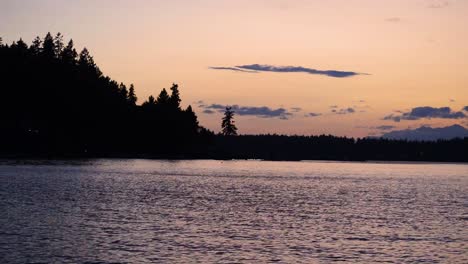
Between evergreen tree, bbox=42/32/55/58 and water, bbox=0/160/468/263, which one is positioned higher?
evergreen tree, bbox=42/32/55/58

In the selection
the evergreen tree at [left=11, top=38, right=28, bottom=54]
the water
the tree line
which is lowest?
the water

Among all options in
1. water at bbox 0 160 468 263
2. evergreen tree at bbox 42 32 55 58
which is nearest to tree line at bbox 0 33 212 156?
evergreen tree at bbox 42 32 55 58

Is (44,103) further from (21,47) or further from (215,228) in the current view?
(215,228)

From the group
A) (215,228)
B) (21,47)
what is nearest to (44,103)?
(21,47)

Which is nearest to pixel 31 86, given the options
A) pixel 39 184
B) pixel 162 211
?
pixel 39 184

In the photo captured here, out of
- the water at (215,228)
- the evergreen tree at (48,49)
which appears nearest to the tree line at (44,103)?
the evergreen tree at (48,49)

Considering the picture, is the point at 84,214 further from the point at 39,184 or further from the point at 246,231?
the point at 39,184

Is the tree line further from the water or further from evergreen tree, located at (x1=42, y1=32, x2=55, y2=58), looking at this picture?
the water

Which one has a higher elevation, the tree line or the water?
the tree line

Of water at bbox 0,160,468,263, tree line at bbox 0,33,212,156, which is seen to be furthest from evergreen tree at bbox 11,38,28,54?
water at bbox 0,160,468,263

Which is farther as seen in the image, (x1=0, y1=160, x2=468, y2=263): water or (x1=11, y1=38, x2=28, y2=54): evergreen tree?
(x1=11, y1=38, x2=28, y2=54): evergreen tree

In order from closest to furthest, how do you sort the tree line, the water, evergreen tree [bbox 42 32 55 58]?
the water
the tree line
evergreen tree [bbox 42 32 55 58]

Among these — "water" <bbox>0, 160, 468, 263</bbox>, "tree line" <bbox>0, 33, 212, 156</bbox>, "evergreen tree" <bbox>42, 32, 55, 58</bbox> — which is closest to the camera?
"water" <bbox>0, 160, 468, 263</bbox>

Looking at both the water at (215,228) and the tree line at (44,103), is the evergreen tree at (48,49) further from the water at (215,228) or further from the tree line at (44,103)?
the water at (215,228)
